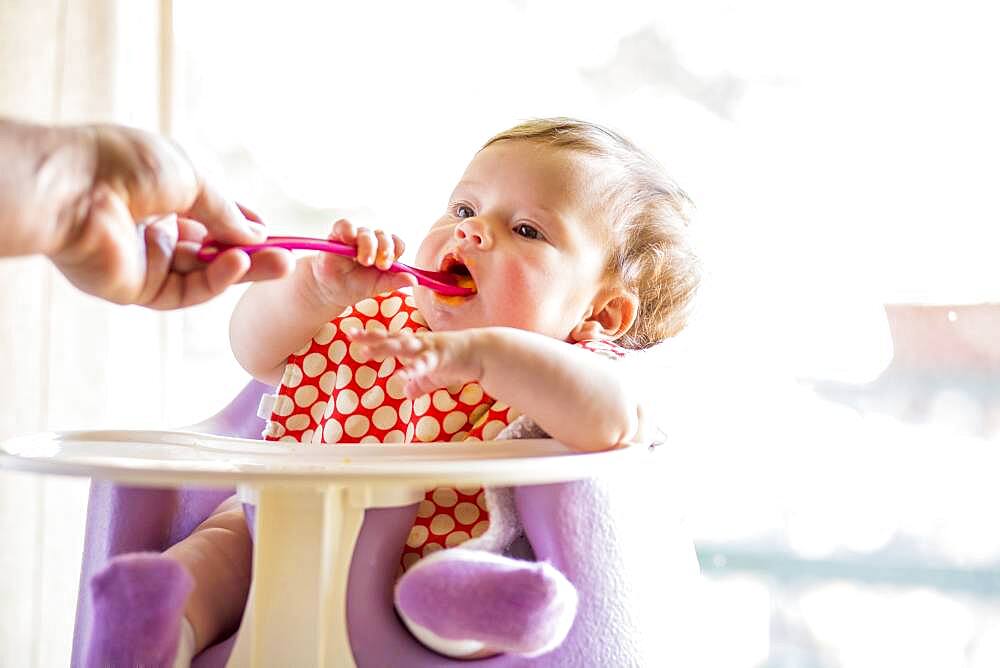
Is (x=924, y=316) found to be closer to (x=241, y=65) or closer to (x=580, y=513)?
(x=580, y=513)

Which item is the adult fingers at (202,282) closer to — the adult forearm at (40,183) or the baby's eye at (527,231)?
the adult forearm at (40,183)

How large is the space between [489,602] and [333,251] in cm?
33

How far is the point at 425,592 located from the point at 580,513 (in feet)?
0.53

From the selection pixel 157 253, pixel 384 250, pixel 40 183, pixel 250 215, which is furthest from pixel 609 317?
pixel 40 183

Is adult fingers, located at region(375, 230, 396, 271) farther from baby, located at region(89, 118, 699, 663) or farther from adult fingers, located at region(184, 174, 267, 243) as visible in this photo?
adult fingers, located at region(184, 174, 267, 243)

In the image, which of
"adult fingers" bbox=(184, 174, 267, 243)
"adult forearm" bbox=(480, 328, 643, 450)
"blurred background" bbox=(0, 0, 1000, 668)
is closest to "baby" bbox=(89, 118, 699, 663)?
"adult forearm" bbox=(480, 328, 643, 450)

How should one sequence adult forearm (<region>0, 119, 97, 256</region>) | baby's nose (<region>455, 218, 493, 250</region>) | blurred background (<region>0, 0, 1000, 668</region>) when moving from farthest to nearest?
1. blurred background (<region>0, 0, 1000, 668</region>)
2. baby's nose (<region>455, 218, 493, 250</region>)
3. adult forearm (<region>0, 119, 97, 256</region>)

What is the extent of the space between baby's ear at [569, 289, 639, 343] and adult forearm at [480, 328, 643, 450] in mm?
242

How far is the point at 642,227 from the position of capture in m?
1.15

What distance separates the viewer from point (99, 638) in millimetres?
745

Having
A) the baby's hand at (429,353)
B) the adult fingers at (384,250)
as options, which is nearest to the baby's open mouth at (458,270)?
the adult fingers at (384,250)

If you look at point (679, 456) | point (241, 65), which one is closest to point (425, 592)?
point (679, 456)

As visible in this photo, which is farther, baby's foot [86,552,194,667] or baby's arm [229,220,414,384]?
baby's arm [229,220,414,384]

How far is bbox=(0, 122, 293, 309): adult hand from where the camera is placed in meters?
0.65
